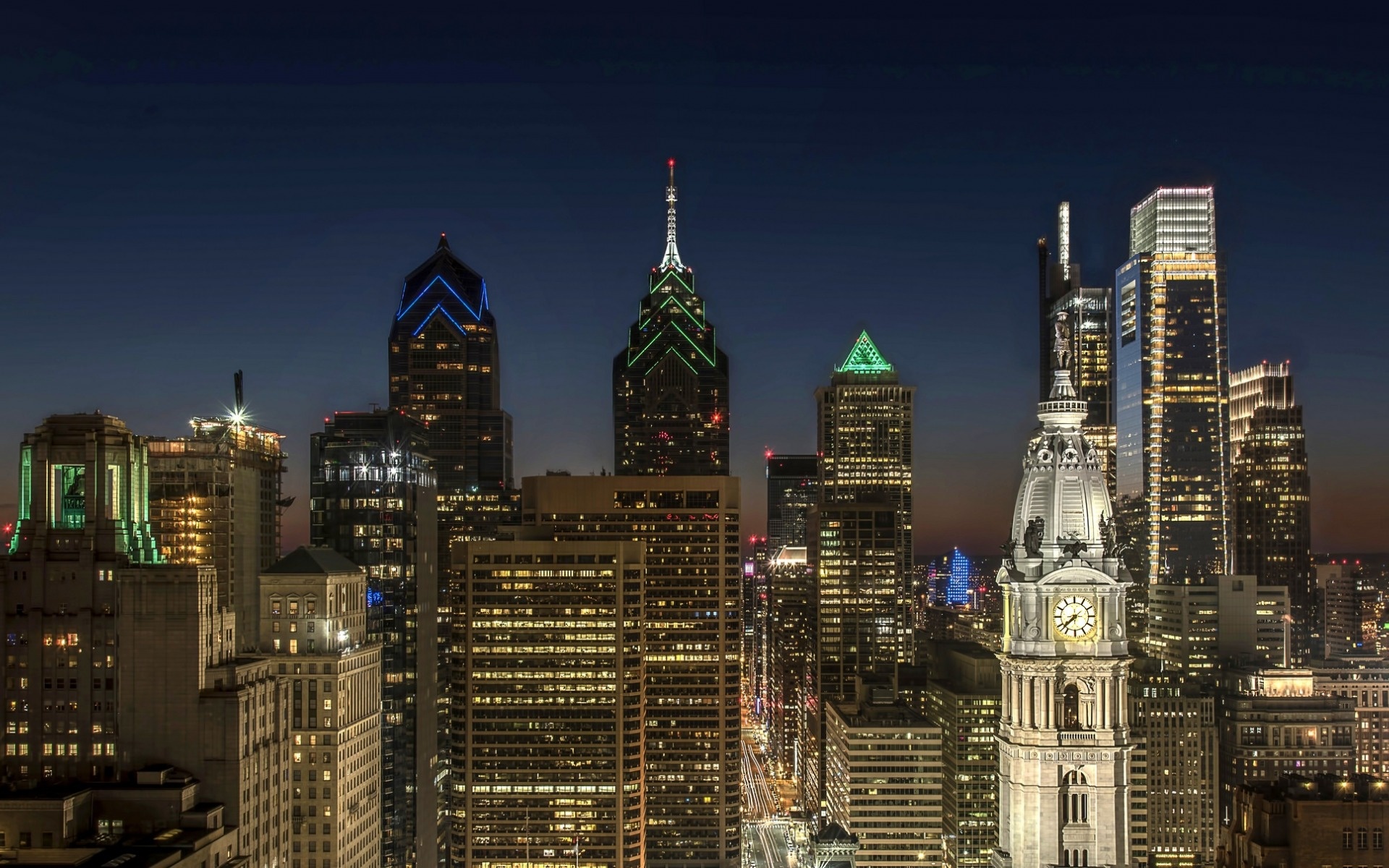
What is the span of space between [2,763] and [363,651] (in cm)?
4156

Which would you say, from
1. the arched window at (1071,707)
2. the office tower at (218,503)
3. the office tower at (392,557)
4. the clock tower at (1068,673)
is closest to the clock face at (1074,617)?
the clock tower at (1068,673)

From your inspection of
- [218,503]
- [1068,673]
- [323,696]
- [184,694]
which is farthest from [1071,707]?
[218,503]

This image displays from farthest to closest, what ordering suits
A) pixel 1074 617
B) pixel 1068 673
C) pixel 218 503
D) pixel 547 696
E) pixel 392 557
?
pixel 547 696
pixel 392 557
pixel 218 503
pixel 1074 617
pixel 1068 673

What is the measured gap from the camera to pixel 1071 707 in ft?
209

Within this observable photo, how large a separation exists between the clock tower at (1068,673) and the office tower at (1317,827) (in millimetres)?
37174

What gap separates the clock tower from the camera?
6241cm

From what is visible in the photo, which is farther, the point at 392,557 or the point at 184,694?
the point at 392,557

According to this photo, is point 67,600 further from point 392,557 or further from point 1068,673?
point 392,557

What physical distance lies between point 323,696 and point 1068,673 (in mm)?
73494

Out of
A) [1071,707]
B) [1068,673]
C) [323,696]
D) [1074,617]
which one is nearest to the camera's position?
[1068,673]

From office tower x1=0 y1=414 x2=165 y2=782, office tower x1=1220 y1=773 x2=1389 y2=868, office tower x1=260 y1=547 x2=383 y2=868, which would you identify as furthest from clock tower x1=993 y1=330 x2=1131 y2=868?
office tower x1=260 y1=547 x2=383 y2=868

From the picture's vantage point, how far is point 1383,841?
3681 inches

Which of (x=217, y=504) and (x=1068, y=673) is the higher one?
(x=217, y=504)

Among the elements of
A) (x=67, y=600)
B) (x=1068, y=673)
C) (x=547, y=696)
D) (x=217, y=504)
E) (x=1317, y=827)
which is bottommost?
(x=547, y=696)
